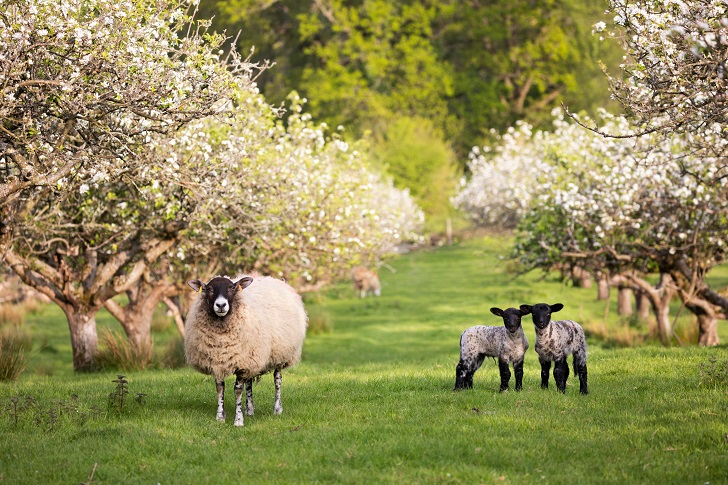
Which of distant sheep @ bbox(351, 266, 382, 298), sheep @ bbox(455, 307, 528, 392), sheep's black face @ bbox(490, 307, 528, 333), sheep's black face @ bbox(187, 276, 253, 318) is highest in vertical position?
distant sheep @ bbox(351, 266, 382, 298)

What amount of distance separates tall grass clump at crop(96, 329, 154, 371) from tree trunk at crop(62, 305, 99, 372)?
0.19 metres

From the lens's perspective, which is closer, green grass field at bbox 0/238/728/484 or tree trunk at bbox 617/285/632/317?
green grass field at bbox 0/238/728/484

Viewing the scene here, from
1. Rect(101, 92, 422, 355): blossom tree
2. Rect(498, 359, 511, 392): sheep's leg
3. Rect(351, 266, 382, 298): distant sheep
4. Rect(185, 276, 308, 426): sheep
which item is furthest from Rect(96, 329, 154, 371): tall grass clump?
Rect(351, 266, 382, 298): distant sheep

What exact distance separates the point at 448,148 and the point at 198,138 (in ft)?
174

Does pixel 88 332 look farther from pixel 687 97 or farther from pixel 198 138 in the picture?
pixel 687 97

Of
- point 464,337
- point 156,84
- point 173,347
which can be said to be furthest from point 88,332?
point 464,337

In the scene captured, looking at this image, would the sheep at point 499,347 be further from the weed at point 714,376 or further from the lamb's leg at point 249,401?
the lamb's leg at point 249,401

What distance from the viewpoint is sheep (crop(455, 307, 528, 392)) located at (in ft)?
41.4

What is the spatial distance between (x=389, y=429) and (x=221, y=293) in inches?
111

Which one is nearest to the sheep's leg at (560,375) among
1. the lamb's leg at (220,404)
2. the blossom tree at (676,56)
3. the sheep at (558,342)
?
the sheep at (558,342)

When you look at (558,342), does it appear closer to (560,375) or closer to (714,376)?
(560,375)

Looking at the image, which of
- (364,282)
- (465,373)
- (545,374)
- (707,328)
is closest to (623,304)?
(707,328)

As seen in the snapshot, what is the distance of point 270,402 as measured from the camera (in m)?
13.1

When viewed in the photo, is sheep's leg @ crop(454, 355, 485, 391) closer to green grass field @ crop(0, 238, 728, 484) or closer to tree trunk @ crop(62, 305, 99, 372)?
green grass field @ crop(0, 238, 728, 484)
